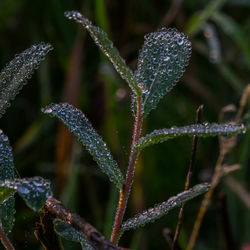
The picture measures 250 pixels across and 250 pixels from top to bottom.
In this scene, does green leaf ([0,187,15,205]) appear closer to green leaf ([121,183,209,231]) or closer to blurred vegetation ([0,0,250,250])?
green leaf ([121,183,209,231])

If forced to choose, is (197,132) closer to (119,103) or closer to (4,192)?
(4,192)

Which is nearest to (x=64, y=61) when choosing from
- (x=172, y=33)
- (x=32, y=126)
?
(x=32, y=126)

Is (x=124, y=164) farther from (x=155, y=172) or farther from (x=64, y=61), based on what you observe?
(x=64, y=61)

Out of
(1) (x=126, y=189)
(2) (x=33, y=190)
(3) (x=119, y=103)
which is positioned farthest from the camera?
(3) (x=119, y=103)

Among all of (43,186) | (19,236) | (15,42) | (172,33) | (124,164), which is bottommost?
(19,236)

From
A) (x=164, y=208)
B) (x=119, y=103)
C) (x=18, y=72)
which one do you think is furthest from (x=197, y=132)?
(x=119, y=103)

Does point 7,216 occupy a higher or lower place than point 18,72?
lower
